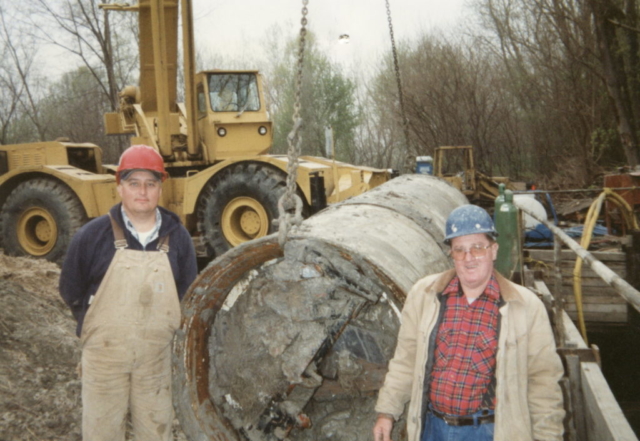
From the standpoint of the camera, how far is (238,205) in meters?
7.95

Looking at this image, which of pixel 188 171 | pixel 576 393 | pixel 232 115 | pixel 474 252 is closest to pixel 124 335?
pixel 474 252

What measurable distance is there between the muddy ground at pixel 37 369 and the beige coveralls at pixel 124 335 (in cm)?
122

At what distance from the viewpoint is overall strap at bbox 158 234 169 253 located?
286cm

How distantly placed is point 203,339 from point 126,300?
50 centimetres

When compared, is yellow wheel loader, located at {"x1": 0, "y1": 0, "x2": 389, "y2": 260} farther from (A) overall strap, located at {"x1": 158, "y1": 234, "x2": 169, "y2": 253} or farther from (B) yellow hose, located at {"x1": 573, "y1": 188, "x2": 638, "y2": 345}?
(A) overall strap, located at {"x1": 158, "y1": 234, "x2": 169, "y2": 253}

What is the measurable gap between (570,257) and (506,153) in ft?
51.5

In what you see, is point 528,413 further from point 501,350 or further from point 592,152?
point 592,152

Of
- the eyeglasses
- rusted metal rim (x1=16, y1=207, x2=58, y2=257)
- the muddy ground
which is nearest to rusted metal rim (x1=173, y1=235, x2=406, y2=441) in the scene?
the eyeglasses

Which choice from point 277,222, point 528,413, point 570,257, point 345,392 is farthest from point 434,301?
point 570,257

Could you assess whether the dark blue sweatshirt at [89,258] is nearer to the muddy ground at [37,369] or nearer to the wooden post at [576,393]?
the muddy ground at [37,369]

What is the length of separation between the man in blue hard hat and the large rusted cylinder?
1.95ft

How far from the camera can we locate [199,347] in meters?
3.04

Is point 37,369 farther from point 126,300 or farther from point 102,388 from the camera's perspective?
point 126,300

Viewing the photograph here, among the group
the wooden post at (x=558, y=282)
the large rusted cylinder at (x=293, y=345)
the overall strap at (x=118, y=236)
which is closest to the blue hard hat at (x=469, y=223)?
the large rusted cylinder at (x=293, y=345)
